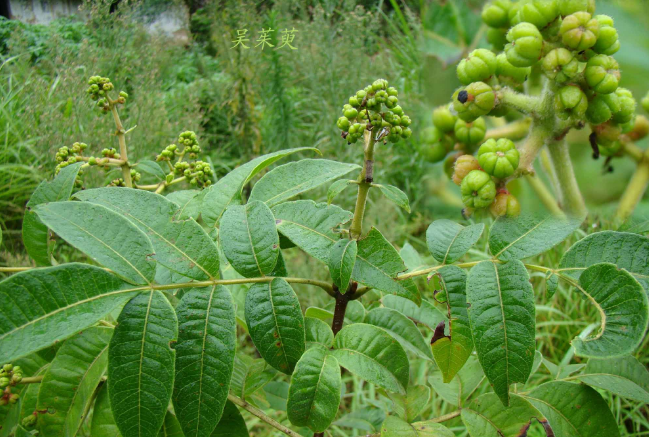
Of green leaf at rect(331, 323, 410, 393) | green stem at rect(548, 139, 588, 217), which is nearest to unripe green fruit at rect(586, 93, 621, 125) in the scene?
green stem at rect(548, 139, 588, 217)

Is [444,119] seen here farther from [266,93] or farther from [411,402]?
[266,93]

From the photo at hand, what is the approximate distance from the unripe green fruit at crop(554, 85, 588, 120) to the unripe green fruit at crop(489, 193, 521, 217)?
15 centimetres

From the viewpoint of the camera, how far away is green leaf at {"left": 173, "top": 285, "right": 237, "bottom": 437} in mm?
489

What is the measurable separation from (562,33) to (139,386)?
69 centimetres

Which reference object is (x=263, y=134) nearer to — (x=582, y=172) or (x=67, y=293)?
(x=582, y=172)

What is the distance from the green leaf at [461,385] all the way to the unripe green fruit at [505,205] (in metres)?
0.25

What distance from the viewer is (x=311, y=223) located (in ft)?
1.98

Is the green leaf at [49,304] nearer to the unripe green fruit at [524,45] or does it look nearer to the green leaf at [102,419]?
the green leaf at [102,419]

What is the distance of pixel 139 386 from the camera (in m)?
0.47

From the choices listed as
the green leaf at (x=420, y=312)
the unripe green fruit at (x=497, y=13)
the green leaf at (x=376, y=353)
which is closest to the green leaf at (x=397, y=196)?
the green leaf at (x=376, y=353)

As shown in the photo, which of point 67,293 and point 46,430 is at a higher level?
point 67,293

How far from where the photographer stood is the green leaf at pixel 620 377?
0.61 meters

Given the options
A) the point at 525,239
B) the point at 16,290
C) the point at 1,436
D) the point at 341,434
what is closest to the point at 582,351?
the point at 525,239

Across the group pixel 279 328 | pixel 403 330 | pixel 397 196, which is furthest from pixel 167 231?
pixel 403 330
